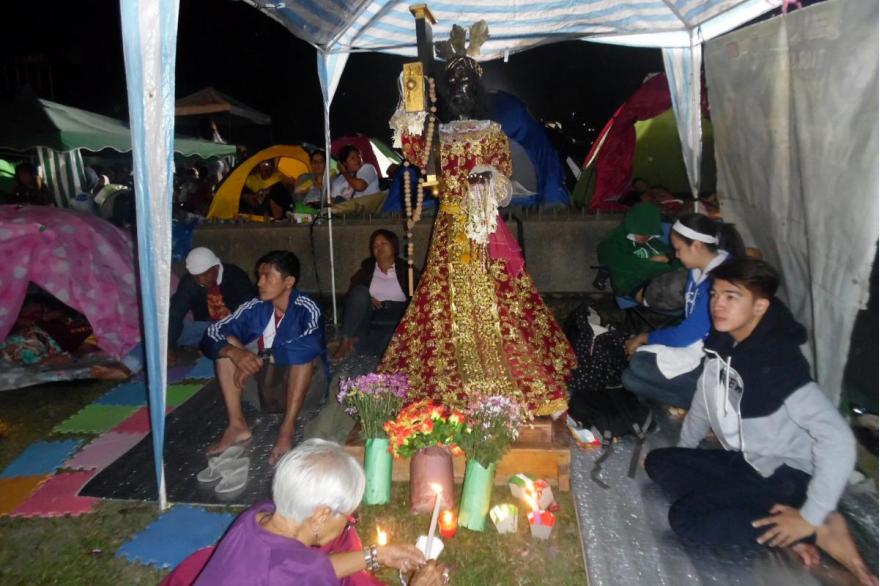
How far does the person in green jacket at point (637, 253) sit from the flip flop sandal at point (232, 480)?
11.7 ft

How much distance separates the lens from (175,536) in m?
3.16

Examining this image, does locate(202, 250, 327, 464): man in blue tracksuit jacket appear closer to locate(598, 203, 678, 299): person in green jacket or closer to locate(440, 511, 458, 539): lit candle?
locate(440, 511, 458, 539): lit candle

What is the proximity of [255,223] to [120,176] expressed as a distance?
441 inches

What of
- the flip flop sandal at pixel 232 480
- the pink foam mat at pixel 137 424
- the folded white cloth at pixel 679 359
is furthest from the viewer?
the pink foam mat at pixel 137 424

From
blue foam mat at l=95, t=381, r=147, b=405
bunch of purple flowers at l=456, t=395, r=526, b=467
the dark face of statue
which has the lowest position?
blue foam mat at l=95, t=381, r=147, b=405

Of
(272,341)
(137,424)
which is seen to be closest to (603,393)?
(272,341)

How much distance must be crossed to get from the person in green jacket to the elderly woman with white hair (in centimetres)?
408

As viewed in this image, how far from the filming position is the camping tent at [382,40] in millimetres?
2688

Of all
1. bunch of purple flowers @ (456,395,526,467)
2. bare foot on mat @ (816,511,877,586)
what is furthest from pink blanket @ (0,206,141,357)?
bare foot on mat @ (816,511,877,586)

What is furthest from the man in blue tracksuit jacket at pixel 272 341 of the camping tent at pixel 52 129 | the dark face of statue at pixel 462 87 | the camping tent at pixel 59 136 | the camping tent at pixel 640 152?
the camping tent at pixel 52 129

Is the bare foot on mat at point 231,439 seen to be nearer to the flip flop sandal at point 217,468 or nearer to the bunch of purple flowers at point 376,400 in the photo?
the flip flop sandal at point 217,468

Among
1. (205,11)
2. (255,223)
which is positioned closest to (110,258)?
(255,223)

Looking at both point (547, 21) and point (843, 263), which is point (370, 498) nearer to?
point (843, 263)

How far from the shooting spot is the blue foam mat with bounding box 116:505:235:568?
3.01m
